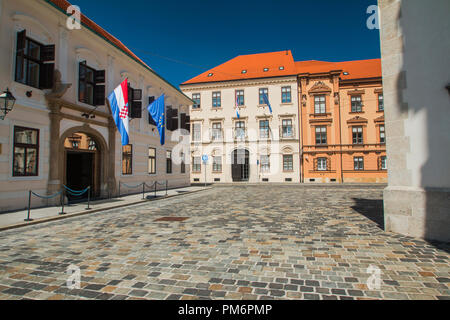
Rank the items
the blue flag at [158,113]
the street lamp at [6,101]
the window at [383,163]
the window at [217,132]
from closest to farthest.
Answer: the street lamp at [6,101] → the blue flag at [158,113] → the window at [383,163] → the window at [217,132]

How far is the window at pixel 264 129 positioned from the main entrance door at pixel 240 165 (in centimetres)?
309

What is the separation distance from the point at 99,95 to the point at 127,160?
14.9 ft

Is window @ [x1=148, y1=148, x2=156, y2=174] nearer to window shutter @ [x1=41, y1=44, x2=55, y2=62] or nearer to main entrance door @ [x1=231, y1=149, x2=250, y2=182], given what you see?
window shutter @ [x1=41, y1=44, x2=55, y2=62]

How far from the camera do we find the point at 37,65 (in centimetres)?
1101

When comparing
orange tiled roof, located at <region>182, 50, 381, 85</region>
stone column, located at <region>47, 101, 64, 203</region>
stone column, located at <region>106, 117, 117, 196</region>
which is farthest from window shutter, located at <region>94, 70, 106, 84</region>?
orange tiled roof, located at <region>182, 50, 381, 85</region>

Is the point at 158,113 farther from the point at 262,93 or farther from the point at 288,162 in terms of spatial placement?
the point at 262,93

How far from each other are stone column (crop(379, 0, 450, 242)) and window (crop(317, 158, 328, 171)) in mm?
26725

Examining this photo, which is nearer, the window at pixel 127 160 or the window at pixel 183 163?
the window at pixel 127 160

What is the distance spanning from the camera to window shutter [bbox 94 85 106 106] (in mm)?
13859

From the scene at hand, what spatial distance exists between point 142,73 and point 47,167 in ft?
33.9

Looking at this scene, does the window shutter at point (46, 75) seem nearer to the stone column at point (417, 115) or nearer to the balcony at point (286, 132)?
the stone column at point (417, 115)

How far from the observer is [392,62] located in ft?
20.7

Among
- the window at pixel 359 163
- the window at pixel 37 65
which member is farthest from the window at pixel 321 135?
the window at pixel 37 65

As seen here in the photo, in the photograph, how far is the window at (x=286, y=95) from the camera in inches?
1324
